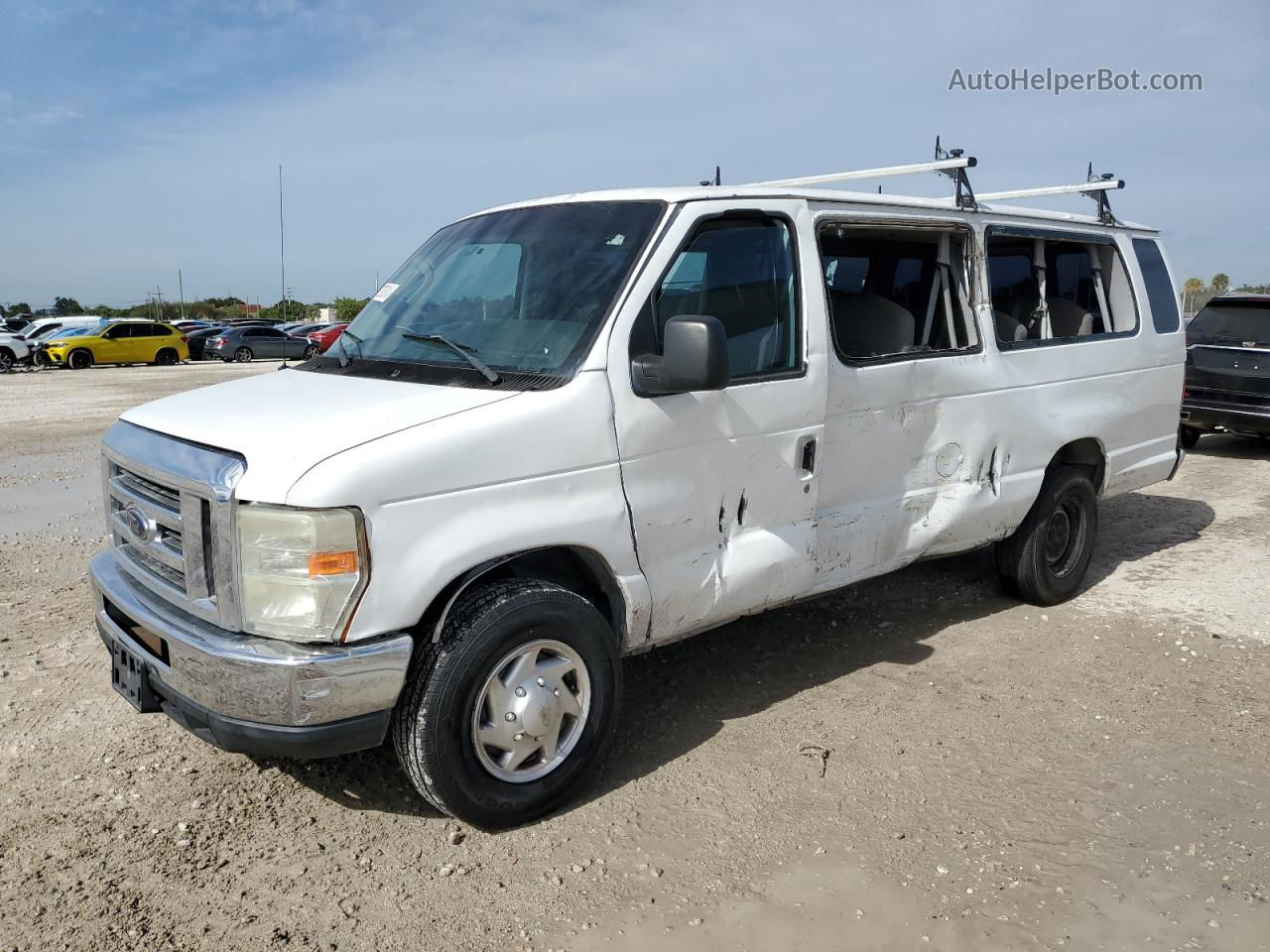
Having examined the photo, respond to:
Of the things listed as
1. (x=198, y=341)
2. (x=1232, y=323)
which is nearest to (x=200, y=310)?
(x=198, y=341)

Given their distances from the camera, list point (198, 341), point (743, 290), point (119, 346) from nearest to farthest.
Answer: point (743, 290) < point (119, 346) < point (198, 341)

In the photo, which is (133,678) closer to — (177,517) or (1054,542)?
(177,517)

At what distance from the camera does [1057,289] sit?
19.1ft

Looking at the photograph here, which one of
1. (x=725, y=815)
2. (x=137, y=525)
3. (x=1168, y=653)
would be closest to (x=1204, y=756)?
(x=1168, y=653)

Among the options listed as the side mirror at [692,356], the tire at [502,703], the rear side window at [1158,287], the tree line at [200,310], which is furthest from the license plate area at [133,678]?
the tree line at [200,310]

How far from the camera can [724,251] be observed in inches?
157

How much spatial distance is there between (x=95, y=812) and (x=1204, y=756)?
416cm

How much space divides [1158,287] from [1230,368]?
17.0 feet

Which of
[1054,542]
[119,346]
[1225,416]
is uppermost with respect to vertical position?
[119,346]

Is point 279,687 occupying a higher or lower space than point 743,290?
lower

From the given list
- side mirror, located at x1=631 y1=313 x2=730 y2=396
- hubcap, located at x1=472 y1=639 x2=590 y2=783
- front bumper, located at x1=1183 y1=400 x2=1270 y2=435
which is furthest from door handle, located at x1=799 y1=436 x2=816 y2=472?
front bumper, located at x1=1183 y1=400 x2=1270 y2=435

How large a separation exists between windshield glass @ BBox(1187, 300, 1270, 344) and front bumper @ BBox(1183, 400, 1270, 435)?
73 cm

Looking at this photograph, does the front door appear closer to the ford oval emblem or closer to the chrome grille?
the chrome grille

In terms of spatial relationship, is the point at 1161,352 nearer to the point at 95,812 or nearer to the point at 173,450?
the point at 173,450
